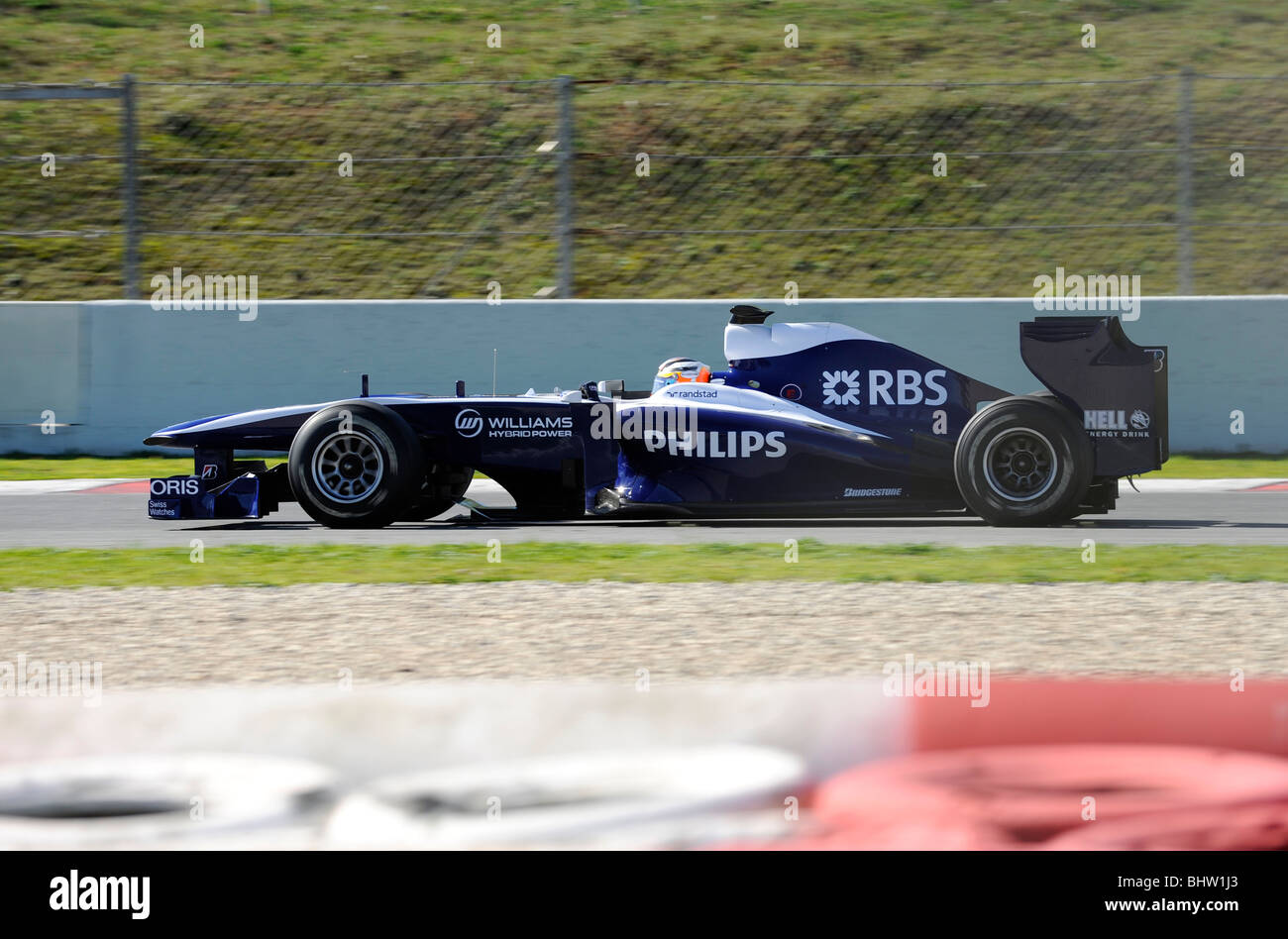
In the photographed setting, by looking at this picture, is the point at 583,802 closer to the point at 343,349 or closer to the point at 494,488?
the point at 494,488

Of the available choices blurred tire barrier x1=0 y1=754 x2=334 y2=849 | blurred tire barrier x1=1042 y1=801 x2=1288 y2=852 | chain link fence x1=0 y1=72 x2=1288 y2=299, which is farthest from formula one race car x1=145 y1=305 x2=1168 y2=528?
chain link fence x1=0 y1=72 x2=1288 y2=299

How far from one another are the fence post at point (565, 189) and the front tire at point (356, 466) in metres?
5.25

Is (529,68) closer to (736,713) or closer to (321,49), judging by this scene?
(321,49)

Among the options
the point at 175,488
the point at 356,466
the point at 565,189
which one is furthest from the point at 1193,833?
the point at 565,189

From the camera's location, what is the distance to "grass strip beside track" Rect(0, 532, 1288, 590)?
6660 millimetres

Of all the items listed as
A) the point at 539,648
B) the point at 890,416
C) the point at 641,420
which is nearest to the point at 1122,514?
the point at 890,416

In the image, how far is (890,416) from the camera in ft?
27.5

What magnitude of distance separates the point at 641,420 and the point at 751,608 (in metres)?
2.63

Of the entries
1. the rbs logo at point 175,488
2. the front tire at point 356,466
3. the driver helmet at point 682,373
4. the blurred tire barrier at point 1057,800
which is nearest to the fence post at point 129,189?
the rbs logo at point 175,488


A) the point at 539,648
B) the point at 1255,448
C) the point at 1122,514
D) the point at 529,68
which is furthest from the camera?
the point at 529,68

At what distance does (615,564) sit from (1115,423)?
299 centimetres

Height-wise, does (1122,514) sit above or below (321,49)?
below

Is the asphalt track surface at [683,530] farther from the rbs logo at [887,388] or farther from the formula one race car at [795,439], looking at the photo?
the rbs logo at [887,388]

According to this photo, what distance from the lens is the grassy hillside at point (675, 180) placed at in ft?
47.5
